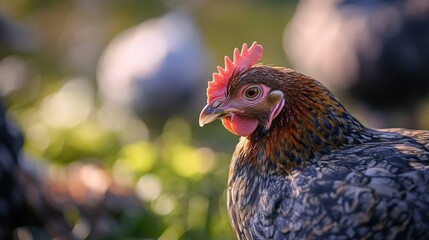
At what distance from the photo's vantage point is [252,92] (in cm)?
258

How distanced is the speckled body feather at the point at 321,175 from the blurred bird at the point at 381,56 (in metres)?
2.70

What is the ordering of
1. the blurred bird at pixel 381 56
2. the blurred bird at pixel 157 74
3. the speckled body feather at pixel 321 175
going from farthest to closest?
1. the blurred bird at pixel 157 74
2. the blurred bird at pixel 381 56
3. the speckled body feather at pixel 321 175

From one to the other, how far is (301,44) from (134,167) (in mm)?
2203

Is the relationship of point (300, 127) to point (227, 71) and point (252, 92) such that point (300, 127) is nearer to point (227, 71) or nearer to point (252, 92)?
point (252, 92)

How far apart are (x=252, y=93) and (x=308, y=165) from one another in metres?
0.30

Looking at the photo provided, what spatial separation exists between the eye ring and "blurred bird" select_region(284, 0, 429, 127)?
2.91 m

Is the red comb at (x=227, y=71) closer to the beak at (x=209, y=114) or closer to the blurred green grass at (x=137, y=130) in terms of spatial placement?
the beak at (x=209, y=114)

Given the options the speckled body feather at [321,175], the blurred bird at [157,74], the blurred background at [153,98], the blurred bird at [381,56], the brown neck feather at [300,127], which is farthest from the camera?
the blurred bird at [157,74]

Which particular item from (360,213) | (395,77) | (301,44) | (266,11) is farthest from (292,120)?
(266,11)

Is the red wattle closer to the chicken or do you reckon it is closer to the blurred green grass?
the chicken

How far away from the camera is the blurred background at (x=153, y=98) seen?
3.76 m

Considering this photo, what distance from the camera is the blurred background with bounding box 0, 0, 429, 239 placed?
3756 millimetres

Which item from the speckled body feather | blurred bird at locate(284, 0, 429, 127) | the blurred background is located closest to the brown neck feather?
the speckled body feather

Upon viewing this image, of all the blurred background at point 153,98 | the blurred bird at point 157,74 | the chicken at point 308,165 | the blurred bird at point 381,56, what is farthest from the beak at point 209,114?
the blurred bird at point 157,74
